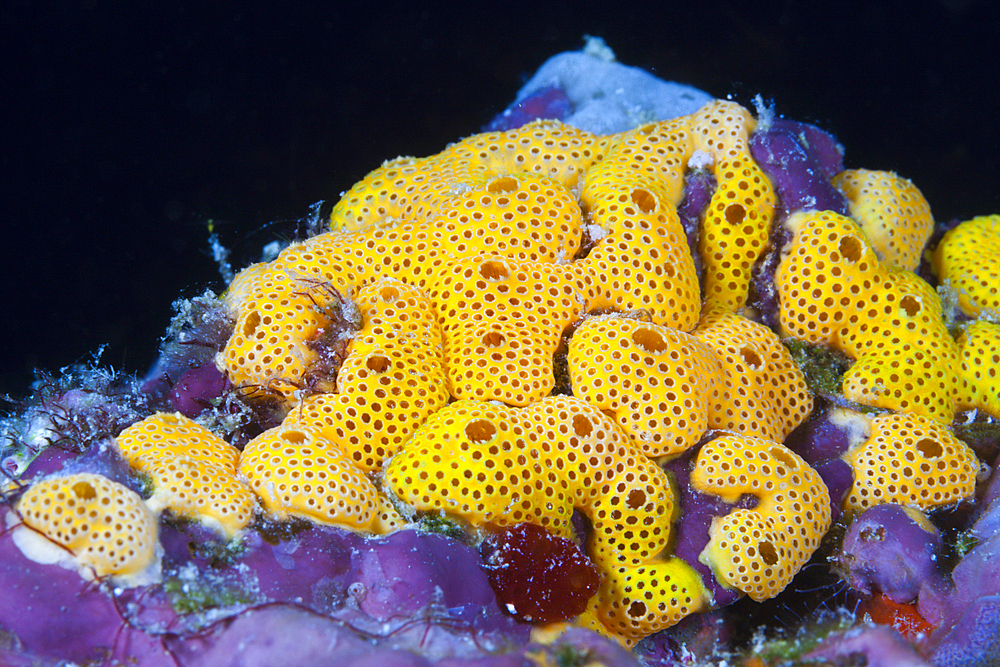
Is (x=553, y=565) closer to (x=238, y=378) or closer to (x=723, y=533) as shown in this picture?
(x=723, y=533)

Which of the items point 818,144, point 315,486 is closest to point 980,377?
point 818,144

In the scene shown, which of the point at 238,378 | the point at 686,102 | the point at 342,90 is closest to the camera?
the point at 238,378

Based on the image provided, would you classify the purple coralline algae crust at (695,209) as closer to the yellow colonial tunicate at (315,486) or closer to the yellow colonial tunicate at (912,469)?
the yellow colonial tunicate at (912,469)

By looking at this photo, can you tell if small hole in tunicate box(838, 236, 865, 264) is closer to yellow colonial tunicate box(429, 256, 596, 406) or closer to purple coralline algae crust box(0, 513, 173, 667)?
yellow colonial tunicate box(429, 256, 596, 406)

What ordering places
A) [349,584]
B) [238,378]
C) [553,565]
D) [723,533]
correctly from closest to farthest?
[349,584] → [553,565] → [723,533] → [238,378]

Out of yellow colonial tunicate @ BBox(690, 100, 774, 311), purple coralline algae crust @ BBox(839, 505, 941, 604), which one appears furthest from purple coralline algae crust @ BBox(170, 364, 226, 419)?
purple coralline algae crust @ BBox(839, 505, 941, 604)

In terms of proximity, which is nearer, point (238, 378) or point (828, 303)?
point (238, 378)

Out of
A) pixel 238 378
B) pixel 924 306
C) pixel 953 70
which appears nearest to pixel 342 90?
pixel 238 378
